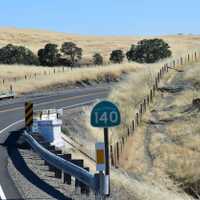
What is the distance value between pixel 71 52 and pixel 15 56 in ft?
31.5

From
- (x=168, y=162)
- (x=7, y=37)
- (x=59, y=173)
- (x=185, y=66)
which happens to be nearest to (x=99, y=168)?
(x=59, y=173)

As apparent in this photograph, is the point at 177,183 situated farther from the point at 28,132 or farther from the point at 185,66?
the point at 185,66

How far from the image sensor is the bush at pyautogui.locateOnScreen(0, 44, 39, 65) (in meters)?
83.6

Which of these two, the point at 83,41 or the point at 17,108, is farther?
the point at 83,41

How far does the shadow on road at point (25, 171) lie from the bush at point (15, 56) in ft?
192

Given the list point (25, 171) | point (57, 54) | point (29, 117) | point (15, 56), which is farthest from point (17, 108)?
point (57, 54)

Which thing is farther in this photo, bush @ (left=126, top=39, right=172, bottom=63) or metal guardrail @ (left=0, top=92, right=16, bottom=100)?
bush @ (left=126, top=39, right=172, bottom=63)

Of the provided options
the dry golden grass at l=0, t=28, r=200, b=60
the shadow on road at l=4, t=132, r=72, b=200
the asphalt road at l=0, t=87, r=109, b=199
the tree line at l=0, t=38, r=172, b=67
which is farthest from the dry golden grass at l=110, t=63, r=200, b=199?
the dry golden grass at l=0, t=28, r=200, b=60

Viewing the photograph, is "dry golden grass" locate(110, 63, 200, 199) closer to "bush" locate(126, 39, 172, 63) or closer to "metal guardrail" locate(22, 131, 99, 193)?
"metal guardrail" locate(22, 131, 99, 193)

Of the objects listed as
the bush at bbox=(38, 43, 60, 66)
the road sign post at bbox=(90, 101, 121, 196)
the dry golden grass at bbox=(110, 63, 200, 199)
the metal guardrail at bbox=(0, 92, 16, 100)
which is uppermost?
the road sign post at bbox=(90, 101, 121, 196)

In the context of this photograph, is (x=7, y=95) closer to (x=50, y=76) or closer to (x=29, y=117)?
(x=50, y=76)

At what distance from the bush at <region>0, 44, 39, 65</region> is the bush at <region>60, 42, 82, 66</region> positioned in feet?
17.1

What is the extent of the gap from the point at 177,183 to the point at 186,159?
10.4 ft

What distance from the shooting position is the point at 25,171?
1780 cm
